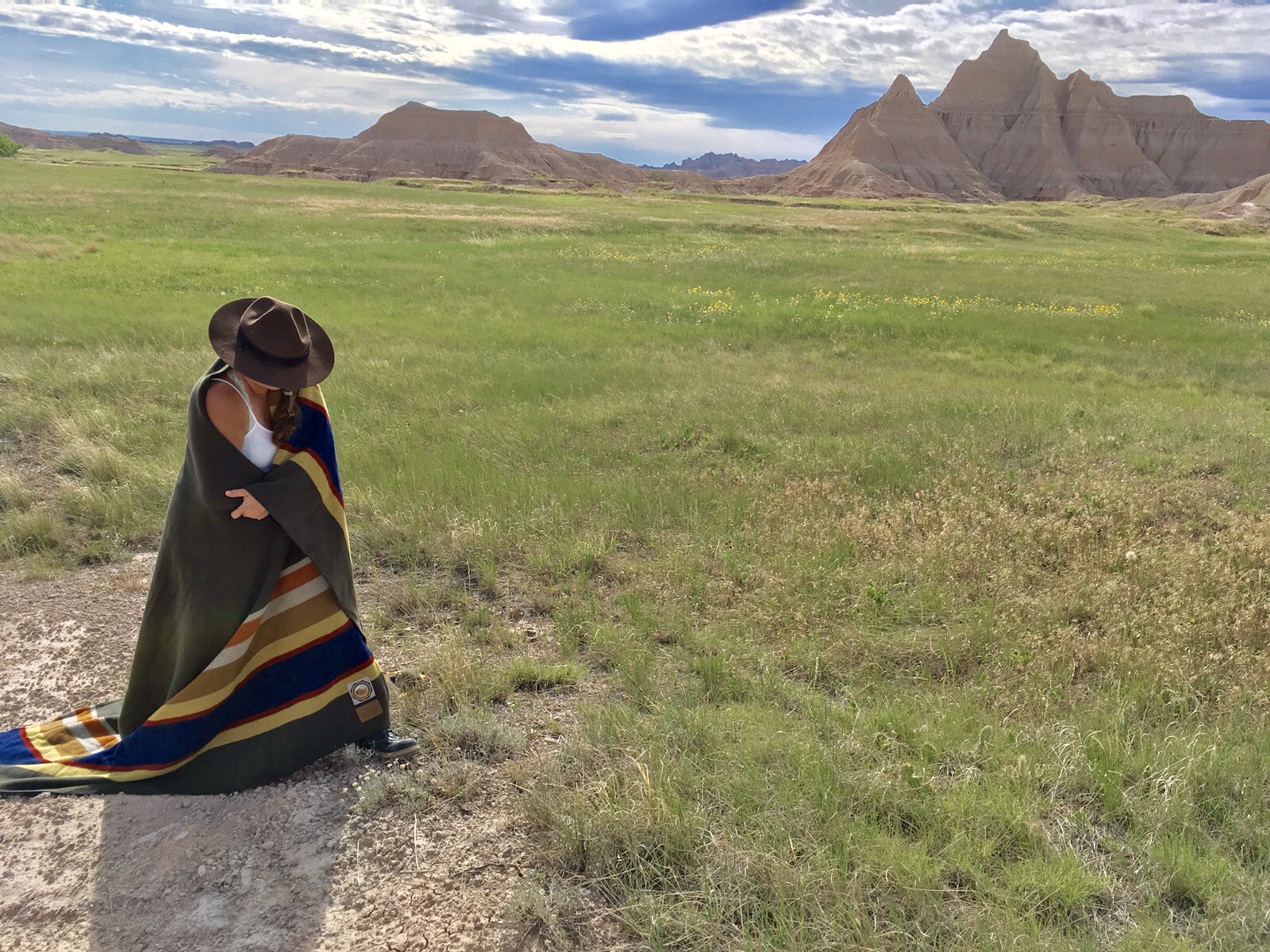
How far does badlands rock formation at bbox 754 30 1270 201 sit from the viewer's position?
144250 millimetres

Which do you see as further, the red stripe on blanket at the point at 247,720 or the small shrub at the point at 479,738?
the small shrub at the point at 479,738

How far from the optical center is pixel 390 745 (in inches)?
141

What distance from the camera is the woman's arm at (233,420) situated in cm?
317

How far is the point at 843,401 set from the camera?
10062 mm

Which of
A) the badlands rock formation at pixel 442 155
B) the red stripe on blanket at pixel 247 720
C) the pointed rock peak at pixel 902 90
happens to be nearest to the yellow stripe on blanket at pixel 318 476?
the red stripe on blanket at pixel 247 720

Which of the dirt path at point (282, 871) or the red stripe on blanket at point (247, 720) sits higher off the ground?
the red stripe on blanket at point (247, 720)

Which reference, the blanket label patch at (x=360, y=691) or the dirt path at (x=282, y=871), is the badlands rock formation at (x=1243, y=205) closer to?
the blanket label patch at (x=360, y=691)

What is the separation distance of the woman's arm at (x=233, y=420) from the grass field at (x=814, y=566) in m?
1.36

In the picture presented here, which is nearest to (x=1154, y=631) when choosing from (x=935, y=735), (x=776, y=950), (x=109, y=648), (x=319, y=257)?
(x=935, y=735)

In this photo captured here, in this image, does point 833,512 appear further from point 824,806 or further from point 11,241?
point 11,241

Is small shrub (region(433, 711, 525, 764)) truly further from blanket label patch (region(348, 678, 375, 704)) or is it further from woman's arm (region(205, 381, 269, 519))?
woman's arm (region(205, 381, 269, 519))

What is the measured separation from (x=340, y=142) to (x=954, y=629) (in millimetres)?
188473

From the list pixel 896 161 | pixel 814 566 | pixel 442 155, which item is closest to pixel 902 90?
pixel 896 161

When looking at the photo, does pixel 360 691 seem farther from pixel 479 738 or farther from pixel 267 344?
pixel 267 344
